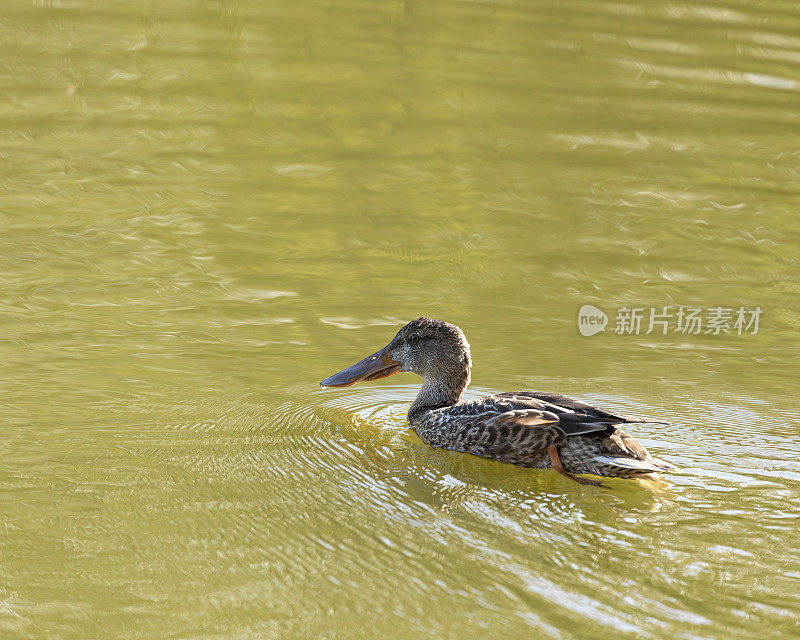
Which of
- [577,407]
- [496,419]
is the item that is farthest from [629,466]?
[496,419]

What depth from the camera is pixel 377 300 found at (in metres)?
8.00

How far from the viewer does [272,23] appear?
43.7ft

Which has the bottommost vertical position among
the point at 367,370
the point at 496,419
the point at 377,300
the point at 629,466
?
the point at 629,466

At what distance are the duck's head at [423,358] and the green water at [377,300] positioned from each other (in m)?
0.21

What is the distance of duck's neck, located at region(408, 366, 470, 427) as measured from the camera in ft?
21.4

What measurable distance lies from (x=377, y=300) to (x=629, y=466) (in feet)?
10.3

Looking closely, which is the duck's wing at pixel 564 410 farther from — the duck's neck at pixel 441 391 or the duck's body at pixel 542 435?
the duck's neck at pixel 441 391

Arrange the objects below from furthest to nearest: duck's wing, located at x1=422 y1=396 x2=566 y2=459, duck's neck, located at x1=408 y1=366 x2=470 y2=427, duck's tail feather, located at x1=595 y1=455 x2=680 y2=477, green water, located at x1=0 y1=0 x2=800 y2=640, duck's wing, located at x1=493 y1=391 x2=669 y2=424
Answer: duck's neck, located at x1=408 y1=366 x2=470 y2=427, duck's wing, located at x1=422 y1=396 x2=566 y2=459, duck's wing, located at x1=493 y1=391 x2=669 y2=424, duck's tail feather, located at x1=595 y1=455 x2=680 y2=477, green water, located at x1=0 y1=0 x2=800 y2=640

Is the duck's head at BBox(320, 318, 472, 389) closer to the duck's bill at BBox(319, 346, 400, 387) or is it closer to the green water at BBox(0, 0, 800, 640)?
the duck's bill at BBox(319, 346, 400, 387)

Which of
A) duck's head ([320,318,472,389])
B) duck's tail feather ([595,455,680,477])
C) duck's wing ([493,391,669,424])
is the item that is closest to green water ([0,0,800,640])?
duck's tail feather ([595,455,680,477])

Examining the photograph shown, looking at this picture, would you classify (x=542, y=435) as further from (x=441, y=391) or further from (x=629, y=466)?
(x=441, y=391)

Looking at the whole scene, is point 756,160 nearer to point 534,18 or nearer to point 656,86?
point 656,86

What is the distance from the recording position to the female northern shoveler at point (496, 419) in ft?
18.0

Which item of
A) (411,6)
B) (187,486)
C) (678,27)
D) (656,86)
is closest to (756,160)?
(656,86)
